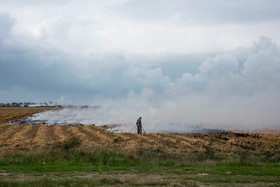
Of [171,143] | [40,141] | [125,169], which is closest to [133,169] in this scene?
[125,169]

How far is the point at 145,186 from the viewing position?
31.1 feet

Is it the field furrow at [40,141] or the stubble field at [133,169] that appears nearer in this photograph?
the stubble field at [133,169]

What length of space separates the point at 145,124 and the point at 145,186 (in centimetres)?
3282

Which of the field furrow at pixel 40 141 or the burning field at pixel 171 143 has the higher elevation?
the field furrow at pixel 40 141

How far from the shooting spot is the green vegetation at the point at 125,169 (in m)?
10.1

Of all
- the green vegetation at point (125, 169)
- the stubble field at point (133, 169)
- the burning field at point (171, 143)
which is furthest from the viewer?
the burning field at point (171, 143)

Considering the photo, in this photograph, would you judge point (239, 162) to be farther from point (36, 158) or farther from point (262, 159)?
point (36, 158)

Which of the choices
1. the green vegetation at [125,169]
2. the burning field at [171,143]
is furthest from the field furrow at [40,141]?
the green vegetation at [125,169]

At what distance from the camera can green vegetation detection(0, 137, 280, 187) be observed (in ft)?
33.3

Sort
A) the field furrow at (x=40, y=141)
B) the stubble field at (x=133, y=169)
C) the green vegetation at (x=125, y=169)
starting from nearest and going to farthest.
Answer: the green vegetation at (x=125, y=169) → the stubble field at (x=133, y=169) → the field furrow at (x=40, y=141)

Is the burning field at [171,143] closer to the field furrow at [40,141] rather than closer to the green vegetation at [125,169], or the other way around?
the field furrow at [40,141]

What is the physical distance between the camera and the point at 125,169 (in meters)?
13.3

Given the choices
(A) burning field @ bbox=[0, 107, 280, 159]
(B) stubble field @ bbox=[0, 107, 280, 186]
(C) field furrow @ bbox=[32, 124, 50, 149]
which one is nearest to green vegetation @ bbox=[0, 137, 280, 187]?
(B) stubble field @ bbox=[0, 107, 280, 186]

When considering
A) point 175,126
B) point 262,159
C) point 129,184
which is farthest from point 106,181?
point 175,126
